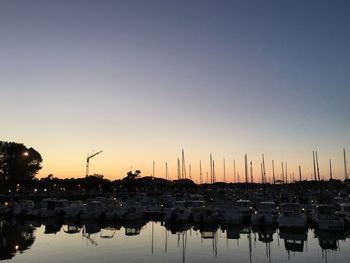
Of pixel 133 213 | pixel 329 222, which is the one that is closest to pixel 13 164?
pixel 133 213

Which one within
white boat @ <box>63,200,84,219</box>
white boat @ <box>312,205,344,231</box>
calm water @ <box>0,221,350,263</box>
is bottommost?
calm water @ <box>0,221,350,263</box>

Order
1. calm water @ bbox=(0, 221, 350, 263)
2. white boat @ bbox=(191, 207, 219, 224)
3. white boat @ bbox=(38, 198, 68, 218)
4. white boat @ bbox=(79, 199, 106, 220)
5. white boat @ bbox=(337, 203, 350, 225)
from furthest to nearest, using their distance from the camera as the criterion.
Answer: white boat @ bbox=(38, 198, 68, 218) < white boat @ bbox=(79, 199, 106, 220) < white boat @ bbox=(191, 207, 219, 224) < white boat @ bbox=(337, 203, 350, 225) < calm water @ bbox=(0, 221, 350, 263)

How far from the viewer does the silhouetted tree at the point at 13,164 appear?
113 meters

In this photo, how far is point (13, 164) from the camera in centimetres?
11325

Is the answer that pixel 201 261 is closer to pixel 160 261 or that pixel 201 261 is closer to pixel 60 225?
pixel 160 261

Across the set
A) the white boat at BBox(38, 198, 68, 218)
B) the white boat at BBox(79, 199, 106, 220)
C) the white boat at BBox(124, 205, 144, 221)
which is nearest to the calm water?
the white boat at BBox(79, 199, 106, 220)

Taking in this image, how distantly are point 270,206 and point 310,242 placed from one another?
18.5 meters

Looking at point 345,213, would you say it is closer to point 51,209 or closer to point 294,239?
point 294,239

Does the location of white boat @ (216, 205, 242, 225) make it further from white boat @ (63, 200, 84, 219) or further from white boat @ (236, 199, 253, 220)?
white boat @ (63, 200, 84, 219)

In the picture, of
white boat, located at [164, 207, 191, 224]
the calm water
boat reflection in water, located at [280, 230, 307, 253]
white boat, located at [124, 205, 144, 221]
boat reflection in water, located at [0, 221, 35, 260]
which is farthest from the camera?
white boat, located at [124, 205, 144, 221]

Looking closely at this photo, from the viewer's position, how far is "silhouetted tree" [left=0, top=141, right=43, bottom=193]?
113 metres

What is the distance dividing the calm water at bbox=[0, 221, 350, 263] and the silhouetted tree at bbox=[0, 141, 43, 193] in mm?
61664

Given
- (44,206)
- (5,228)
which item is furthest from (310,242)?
(44,206)

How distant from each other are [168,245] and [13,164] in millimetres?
85712
